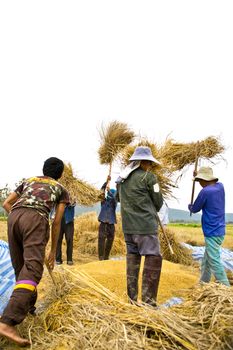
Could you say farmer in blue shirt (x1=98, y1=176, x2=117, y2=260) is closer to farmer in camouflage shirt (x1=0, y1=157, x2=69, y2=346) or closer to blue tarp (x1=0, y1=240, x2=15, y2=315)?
blue tarp (x1=0, y1=240, x2=15, y2=315)

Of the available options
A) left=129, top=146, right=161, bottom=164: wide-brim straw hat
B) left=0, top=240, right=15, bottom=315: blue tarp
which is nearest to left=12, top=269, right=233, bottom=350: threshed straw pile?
left=0, top=240, right=15, bottom=315: blue tarp

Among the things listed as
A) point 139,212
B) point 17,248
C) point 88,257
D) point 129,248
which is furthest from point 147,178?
point 88,257

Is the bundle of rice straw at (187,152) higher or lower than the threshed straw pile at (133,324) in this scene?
higher

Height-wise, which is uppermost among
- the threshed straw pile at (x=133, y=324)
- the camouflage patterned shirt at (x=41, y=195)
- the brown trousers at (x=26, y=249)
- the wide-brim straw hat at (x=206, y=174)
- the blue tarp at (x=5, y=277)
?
the wide-brim straw hat at (x=206, y=174)

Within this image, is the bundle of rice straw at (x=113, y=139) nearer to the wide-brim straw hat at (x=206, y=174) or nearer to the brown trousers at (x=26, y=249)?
the wide-brim straw hat at (x=206, y=174)

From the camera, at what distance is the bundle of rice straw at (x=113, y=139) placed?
5.85 metres

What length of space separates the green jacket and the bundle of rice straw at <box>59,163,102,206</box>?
2580 millimetres

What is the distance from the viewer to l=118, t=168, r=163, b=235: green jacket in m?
3.43

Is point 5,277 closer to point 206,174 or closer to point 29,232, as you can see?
point 29,232

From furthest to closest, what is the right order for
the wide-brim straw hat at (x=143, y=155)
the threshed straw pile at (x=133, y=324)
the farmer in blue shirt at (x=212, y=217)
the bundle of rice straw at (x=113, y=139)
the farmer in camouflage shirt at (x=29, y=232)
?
the bundle of rice straw at (x=113, y=139) → the farmer in blue shirt at (x=212, y=217) → the wide-brim straw hat at (x=143, y=155) → the farmer in camouflage shirt at (x=29, y=232) → the threshed straw pile at (x=133, y=324)

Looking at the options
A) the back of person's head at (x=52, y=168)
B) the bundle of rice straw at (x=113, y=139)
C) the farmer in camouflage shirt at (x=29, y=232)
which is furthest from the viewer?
the bundle of rice straw at (x=113, y=139)

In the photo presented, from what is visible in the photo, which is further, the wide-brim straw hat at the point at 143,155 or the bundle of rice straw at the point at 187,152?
the bundle of rice straw at the point at 187,152

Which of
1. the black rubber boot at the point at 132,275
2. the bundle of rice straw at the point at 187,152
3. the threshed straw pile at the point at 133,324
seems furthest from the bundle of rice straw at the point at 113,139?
the threshed straw pile at the point at 133,324

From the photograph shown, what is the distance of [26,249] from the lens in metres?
2.86
